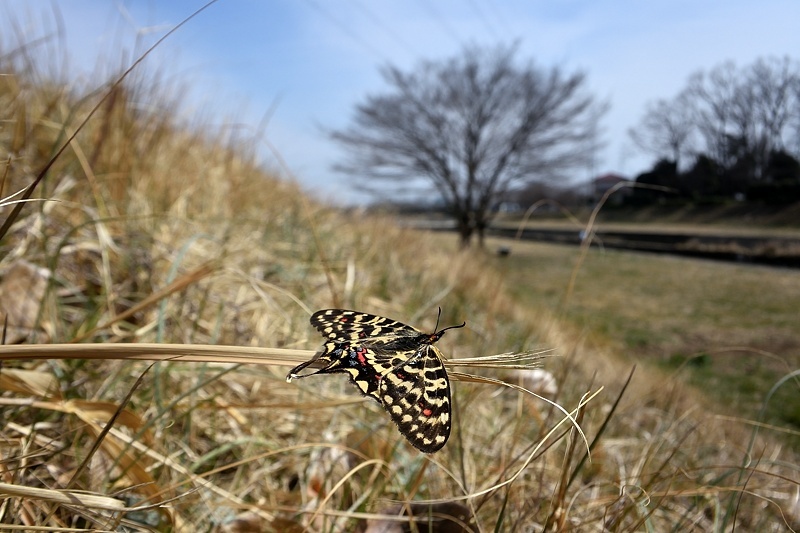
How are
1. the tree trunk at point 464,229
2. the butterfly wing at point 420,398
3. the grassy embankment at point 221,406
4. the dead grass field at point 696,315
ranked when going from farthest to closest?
the tree trunk at point 464,229
the dead grass field at point 696,315
the grassy embankment at point 221,406
the butterfly wing at point 420,398

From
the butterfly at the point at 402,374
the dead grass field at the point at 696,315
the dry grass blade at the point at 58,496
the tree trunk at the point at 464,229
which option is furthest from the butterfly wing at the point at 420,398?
the tree trunk at the point at 464,229

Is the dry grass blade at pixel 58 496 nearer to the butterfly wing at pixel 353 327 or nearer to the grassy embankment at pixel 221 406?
the grassy embankment at pixel 221 406

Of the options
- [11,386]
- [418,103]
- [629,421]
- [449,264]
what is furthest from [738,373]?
[418,103]

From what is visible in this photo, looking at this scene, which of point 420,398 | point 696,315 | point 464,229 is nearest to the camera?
point 420,398

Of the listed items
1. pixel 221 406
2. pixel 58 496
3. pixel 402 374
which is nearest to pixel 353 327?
pixel 402 374

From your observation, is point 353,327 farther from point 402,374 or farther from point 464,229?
point 464,229

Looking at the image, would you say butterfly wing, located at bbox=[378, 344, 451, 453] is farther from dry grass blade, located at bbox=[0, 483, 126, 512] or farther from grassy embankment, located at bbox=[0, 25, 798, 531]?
dry grass blade, located at bbox=[0, 483, 126, 512]
